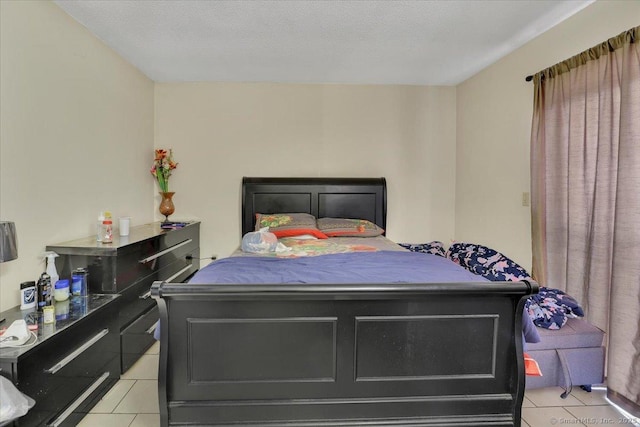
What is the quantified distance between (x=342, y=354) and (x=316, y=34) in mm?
2219

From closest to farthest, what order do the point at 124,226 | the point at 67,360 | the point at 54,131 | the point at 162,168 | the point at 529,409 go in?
the point at 67,360 < the point at 529,409 < the point at 54,131 < the point at 124,226 < the point at 162,168

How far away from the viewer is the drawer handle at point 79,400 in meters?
1.70

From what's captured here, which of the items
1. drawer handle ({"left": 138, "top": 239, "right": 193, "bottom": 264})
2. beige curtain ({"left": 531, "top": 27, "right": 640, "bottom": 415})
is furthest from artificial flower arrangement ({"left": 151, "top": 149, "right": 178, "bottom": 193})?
beige curtain ({"left": 531, "top": 27, "right": 640, "bottom": 415})

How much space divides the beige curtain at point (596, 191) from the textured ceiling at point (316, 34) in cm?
54

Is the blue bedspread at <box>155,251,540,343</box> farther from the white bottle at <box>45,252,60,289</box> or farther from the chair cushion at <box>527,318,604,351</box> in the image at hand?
the white bottle at <box>45,252,60,289</box>

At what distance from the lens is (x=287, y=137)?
3.96 metres

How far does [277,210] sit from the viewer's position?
12.6 feet

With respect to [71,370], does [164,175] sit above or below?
above

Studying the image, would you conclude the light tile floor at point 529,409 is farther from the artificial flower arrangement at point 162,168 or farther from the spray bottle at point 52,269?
the artificial flower arrangement at point 162,168

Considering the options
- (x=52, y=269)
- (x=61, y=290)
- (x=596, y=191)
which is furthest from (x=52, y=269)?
(x=596, y=191)

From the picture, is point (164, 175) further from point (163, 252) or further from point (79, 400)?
point (79, 400)

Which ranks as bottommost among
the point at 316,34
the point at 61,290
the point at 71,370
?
the point at 71,370

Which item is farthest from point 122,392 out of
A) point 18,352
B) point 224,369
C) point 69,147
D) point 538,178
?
point 538,178

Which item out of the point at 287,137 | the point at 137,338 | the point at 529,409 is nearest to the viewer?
the point at 529,409
